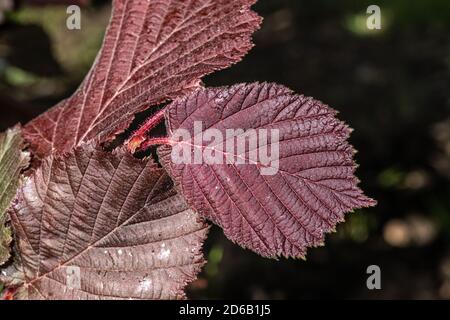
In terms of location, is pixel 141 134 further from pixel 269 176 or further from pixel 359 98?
pixel 359 98

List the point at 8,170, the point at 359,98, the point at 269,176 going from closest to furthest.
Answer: the point at 269,176 < the point at 8,170 < the point at 359,98

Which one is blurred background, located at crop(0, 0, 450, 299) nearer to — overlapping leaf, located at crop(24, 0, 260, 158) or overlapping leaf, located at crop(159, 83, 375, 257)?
overlapping leaf, located at crop(24, 0, 260, 158)

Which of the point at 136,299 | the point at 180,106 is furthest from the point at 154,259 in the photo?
the point at 180,106

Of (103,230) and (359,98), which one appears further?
(359,98)

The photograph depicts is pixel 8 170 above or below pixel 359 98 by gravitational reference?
below

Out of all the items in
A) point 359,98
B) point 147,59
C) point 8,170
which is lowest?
point 8,170

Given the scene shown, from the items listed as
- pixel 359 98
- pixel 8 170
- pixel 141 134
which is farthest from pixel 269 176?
pixel 359 98

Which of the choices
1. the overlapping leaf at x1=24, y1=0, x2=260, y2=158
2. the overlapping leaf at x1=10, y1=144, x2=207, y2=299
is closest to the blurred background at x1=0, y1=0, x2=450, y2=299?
the overlapping leaf at x1=24, y1=0, x2=260, y2=158
